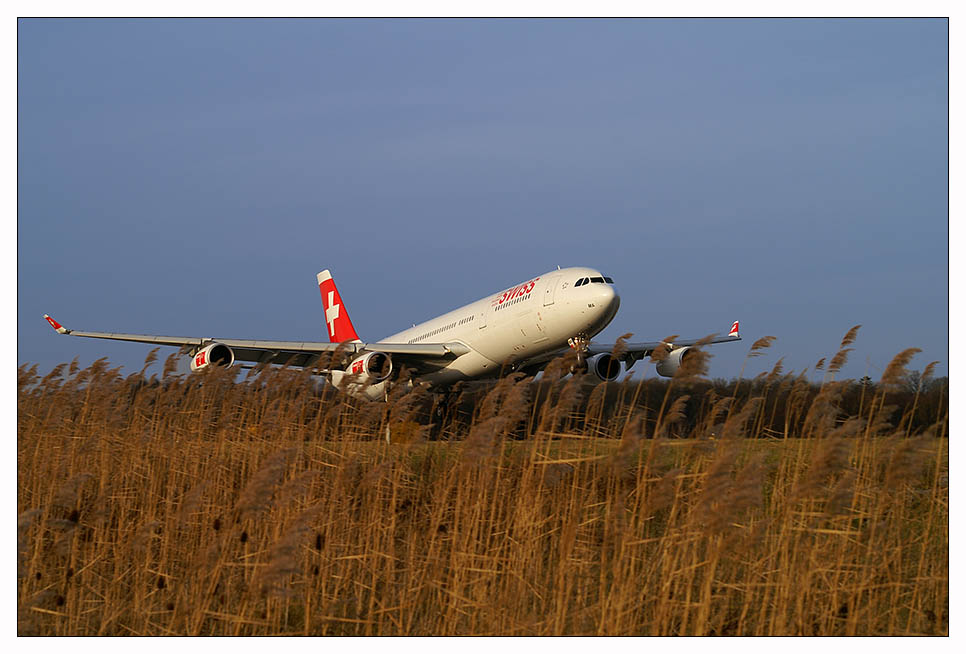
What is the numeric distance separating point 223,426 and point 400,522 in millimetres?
2695

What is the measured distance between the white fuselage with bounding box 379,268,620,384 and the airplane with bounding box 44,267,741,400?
3 centimetres

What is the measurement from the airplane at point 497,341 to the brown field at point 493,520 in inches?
546

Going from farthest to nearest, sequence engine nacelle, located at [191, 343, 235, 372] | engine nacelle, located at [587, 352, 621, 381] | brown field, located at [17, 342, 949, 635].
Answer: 1. engine nacelle, located at [587, 352, 621, 381]
2. engine nacelle, located at [191, 343, 235, 372]
3. brown field, located at [17, 342, 949, 635]

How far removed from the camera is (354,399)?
439 inches

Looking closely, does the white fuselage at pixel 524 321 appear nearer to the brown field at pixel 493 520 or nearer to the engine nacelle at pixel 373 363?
the engine nacelle at pixel 373 363

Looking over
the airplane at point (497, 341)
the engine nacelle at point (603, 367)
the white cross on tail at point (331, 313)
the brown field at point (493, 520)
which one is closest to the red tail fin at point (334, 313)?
the white cross on tail at point (331, 313)

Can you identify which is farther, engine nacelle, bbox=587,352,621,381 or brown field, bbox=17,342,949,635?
engine nacelle, bbox=587,352,621,381

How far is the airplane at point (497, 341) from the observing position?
26.7 meters

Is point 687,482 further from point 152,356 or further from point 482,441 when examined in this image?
point 152,356

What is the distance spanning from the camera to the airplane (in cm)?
2673

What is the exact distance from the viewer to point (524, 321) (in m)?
28.4

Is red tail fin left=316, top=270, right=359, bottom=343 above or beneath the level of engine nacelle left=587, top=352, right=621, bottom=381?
above

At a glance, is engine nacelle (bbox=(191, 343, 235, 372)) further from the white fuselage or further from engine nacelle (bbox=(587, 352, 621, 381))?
engine nacelle (bbox=(587, 352, 621, 381))

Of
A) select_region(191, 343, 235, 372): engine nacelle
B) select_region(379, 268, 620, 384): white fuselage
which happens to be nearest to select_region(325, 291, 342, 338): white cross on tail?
select_region(379, 268, 620, 384): white fuselage
